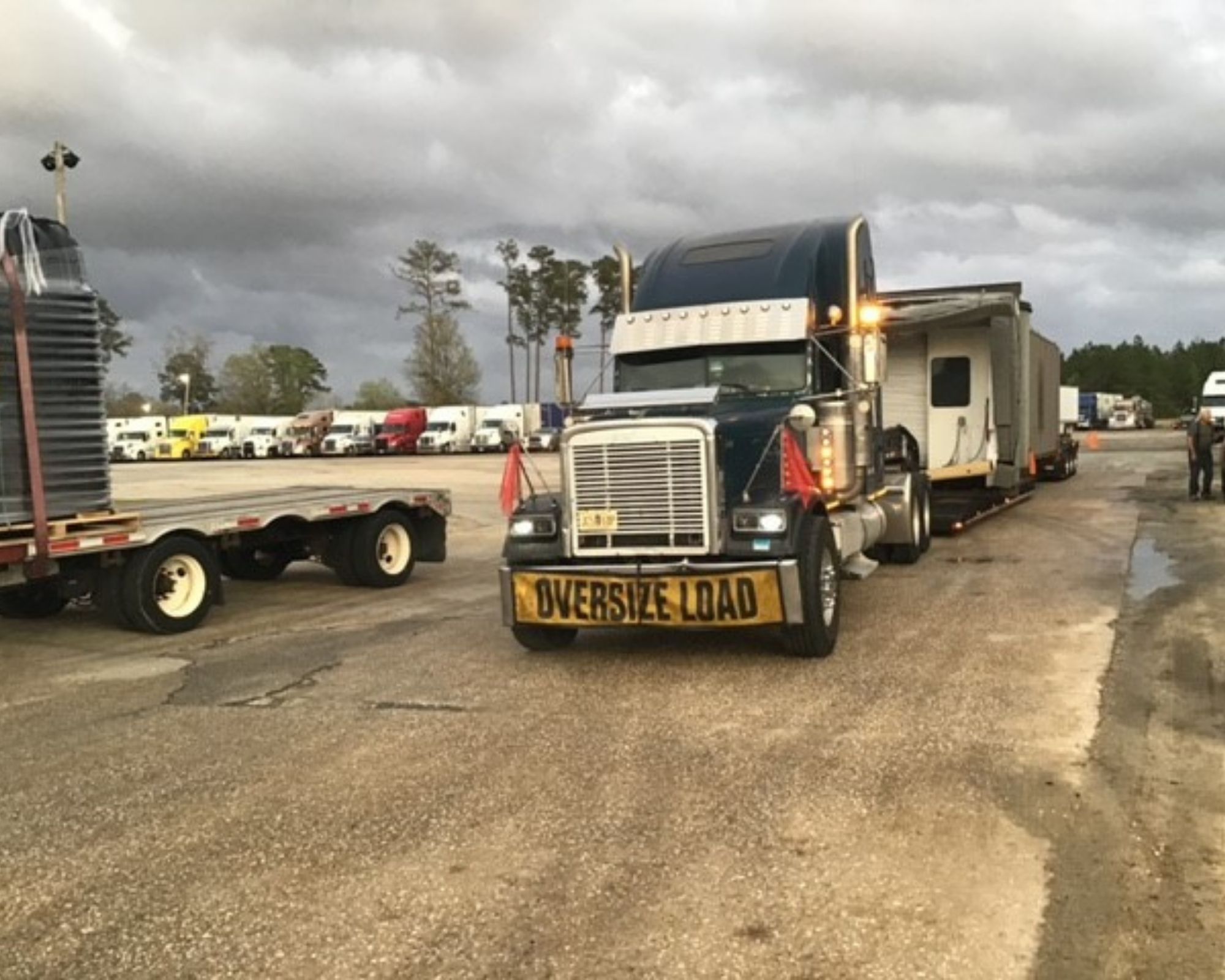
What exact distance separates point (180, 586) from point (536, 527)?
389 cm

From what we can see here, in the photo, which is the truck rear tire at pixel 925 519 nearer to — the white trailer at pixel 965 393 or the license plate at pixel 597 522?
the white trailer at pixel 965 393

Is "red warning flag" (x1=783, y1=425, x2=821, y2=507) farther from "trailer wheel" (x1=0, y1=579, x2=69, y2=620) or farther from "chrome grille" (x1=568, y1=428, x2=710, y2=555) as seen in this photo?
"trailer wheel" (x1=0, y1=579, x2=69, y2=620)

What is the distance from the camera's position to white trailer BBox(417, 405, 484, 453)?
6047 centimetres

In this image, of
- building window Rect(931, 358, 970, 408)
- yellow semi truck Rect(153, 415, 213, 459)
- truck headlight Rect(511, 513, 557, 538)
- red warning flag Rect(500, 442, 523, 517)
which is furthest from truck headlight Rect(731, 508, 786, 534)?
yellow semi truck Rect(153, 415, 213, 459)

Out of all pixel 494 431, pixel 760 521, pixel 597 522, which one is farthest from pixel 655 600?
pixel 494 431

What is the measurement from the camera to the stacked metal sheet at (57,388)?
875cm

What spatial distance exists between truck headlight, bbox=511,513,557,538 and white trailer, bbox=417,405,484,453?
52.9 m

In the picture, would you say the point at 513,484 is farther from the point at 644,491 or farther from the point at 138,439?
the point at 138,439

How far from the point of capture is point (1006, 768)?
5492mm

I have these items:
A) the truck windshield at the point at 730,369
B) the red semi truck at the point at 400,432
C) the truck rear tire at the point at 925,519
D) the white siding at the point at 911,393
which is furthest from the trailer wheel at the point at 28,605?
the red semi truck at the point at 400,432

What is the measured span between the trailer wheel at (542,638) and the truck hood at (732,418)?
1.54 m

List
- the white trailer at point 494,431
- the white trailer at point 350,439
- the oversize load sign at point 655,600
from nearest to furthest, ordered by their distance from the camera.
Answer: the oversize load sign at point 655,600
the white trailer at point 494,431
the white trailer at point 350,439

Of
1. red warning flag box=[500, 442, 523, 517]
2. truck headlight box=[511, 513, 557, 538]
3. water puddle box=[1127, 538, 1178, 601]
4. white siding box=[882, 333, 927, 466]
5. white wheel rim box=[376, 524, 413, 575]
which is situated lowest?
water puddle box=[1127, 538, 1178, 601]

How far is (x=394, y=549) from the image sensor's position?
12.9 meters
